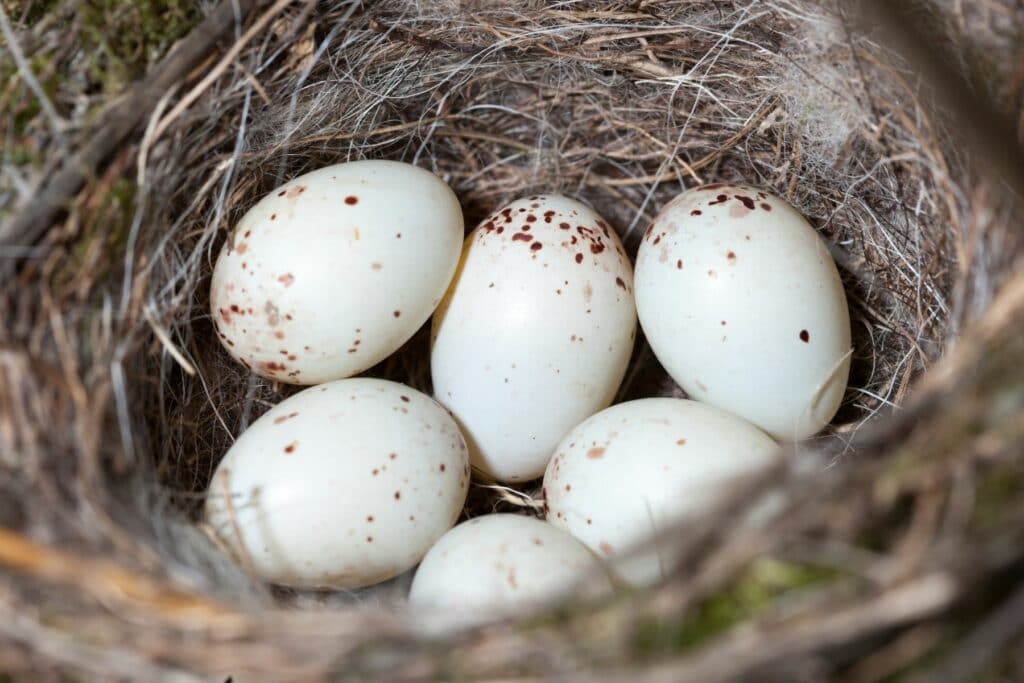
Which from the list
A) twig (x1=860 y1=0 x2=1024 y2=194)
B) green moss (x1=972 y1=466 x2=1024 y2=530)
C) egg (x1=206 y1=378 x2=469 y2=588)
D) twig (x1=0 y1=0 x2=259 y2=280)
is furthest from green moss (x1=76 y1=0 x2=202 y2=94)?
green moss (x1=972 y1=466 x2=1024 y2=530)

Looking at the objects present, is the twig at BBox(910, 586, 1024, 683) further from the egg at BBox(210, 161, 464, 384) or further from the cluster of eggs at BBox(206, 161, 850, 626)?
the egg at BBox(210, 161, 464, 384)

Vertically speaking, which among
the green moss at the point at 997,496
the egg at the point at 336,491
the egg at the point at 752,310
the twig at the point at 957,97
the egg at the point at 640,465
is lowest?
the egg at the point at 336,491

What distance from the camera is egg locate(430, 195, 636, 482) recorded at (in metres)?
1.30

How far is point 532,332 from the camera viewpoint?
1.29 m

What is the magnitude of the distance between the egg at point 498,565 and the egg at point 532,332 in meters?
0.22

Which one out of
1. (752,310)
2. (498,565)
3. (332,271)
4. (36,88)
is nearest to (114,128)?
(36,88)

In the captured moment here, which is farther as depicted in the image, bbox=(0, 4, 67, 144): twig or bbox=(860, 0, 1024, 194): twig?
bbox=(0, 4, 67, 144): twig

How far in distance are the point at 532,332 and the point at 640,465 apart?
0.26 meters

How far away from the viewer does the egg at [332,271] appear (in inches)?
48.5

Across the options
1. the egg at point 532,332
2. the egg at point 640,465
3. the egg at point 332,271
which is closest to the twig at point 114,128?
the egg at point 332,271

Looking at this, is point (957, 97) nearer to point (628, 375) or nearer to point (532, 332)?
point (532, 332)

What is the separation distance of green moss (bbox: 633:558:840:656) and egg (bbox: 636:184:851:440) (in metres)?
0.51

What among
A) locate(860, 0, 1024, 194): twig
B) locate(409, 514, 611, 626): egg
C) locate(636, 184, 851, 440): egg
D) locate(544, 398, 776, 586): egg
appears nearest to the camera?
locate(860, 0, 1024, 194): twig

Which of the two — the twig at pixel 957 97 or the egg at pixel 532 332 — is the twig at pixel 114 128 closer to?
the egg at pixel 532 332
